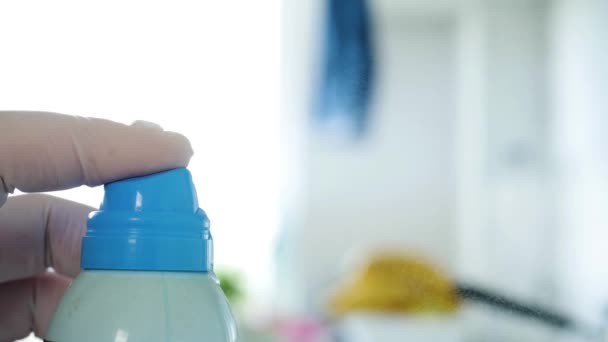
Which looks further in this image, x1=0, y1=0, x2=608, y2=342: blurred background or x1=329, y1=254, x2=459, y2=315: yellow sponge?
x1=329, y1=254, x2=459, y2=315: yellow sponge

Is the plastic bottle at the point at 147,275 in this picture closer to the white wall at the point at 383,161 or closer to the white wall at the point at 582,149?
the white wall at the point at 582,149

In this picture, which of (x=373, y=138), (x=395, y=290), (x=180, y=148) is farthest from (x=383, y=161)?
(x=180, y=148)

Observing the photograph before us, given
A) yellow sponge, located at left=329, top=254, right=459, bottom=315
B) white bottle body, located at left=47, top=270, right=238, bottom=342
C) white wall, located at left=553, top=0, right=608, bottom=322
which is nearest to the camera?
white bottle body, located at left=47, top=270, right=238, bottom=342

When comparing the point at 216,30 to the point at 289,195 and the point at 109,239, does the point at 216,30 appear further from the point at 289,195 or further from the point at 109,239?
the point at 109,239

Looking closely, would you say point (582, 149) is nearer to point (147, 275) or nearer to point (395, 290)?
point (395, 290)

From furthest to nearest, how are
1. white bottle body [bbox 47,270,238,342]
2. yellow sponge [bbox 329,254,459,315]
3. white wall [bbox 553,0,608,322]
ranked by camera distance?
yellow sponge [bbox 329,254,459,315] → white wall [bbox 553,0,608,322] → white bottle body [bbox 47,270,238,342]

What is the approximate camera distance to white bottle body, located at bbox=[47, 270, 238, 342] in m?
0.25

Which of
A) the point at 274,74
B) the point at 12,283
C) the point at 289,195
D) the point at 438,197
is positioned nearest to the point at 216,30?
the point at 274,74

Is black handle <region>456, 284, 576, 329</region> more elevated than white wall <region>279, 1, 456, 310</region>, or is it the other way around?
white wall <region>279, 1, 456, 310</region>

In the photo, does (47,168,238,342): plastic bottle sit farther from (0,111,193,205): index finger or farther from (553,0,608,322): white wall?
(553,0,608,322): white wall

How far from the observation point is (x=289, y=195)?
4.78 feet

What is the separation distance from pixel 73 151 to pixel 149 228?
1.9 inches

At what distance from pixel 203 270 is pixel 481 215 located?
1.09 meters

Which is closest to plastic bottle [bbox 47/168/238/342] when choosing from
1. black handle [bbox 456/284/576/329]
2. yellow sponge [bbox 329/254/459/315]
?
black handle [bbox 456/284/576/329]
